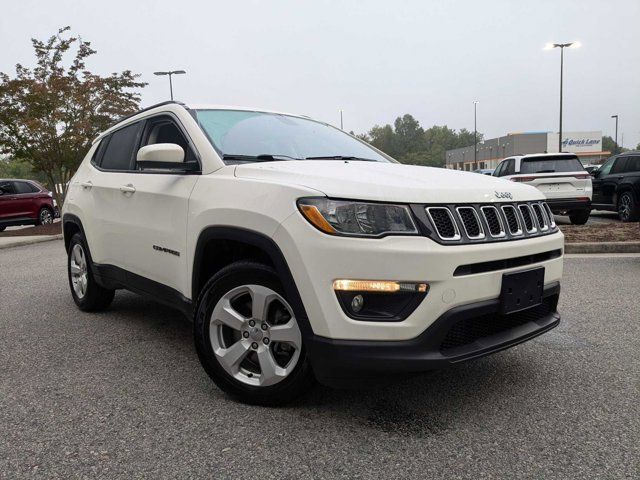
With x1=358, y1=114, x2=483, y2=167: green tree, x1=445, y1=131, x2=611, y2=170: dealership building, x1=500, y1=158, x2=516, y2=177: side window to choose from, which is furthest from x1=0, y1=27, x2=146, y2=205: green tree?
x1=358, y1=114, x2=483, y2=167: green tree

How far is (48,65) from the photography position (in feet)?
60.0

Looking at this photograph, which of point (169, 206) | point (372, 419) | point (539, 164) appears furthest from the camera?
point (539, 164)

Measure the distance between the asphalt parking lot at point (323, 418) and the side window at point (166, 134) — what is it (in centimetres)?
139

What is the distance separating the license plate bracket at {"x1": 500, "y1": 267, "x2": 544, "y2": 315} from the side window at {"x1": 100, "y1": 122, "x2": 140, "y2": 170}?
2.99 metres

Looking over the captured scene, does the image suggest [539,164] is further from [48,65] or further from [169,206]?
[48,65]

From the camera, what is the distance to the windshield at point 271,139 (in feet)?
11.3

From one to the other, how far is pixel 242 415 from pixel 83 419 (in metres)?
0.81

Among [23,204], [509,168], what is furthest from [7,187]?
[509,168]

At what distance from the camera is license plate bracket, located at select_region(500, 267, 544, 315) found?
269 cm

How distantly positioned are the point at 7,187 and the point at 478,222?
59.9 ft

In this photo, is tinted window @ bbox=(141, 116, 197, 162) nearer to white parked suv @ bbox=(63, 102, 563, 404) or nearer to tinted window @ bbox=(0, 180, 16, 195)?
white parked suv @ bbox=(63, 102, 563, 404)

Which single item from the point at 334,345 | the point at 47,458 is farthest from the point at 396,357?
the point at 47,458

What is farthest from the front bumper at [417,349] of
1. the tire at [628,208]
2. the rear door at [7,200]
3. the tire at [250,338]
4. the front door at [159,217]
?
the rear door at [7,200]

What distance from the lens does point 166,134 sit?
3.95 m
